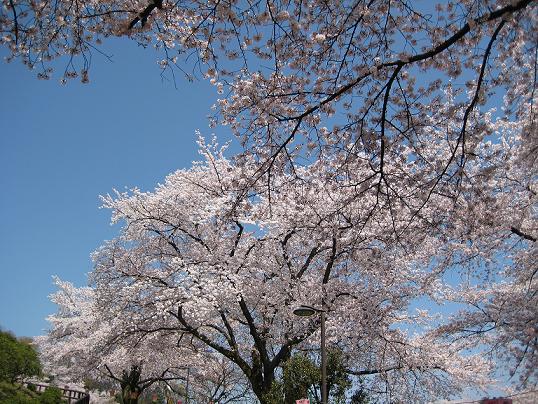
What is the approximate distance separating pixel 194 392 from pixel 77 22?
2281cm

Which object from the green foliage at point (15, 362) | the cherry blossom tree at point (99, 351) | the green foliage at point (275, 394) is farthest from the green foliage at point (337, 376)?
the green foliage at point (15, 362)

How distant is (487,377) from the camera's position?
15484 millimetres

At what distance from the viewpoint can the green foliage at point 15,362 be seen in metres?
19.7

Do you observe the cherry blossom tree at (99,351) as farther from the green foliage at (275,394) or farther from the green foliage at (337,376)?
the green foliage at (337,376)

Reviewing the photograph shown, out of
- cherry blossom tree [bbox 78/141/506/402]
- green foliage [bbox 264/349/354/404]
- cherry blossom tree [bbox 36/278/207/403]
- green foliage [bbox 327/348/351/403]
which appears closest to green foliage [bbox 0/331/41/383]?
cherry blossom tree [bbox 36/278/207/403]

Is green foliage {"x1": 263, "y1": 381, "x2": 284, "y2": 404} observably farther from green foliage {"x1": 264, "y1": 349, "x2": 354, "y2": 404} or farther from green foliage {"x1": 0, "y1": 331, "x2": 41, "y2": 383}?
green foliage {"x1": 0, "y1": 331, "x2": 41, "y2": 383}

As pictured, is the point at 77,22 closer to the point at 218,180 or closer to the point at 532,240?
the point at 532,240

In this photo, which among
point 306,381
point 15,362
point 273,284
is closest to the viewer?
point 306,381

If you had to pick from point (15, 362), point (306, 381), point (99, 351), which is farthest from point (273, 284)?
point (15, 362)

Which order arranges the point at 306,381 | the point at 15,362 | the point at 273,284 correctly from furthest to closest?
the point at 15,362 → the point at 273,284 → the point at 306,381

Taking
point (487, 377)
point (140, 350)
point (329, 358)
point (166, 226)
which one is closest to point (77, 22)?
point (329, 358)

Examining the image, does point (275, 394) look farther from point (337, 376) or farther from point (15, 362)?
point (15, 362)

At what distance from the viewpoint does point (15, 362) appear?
19969mm

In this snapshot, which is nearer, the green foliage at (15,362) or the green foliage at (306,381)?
the green foliage at (306,381)
